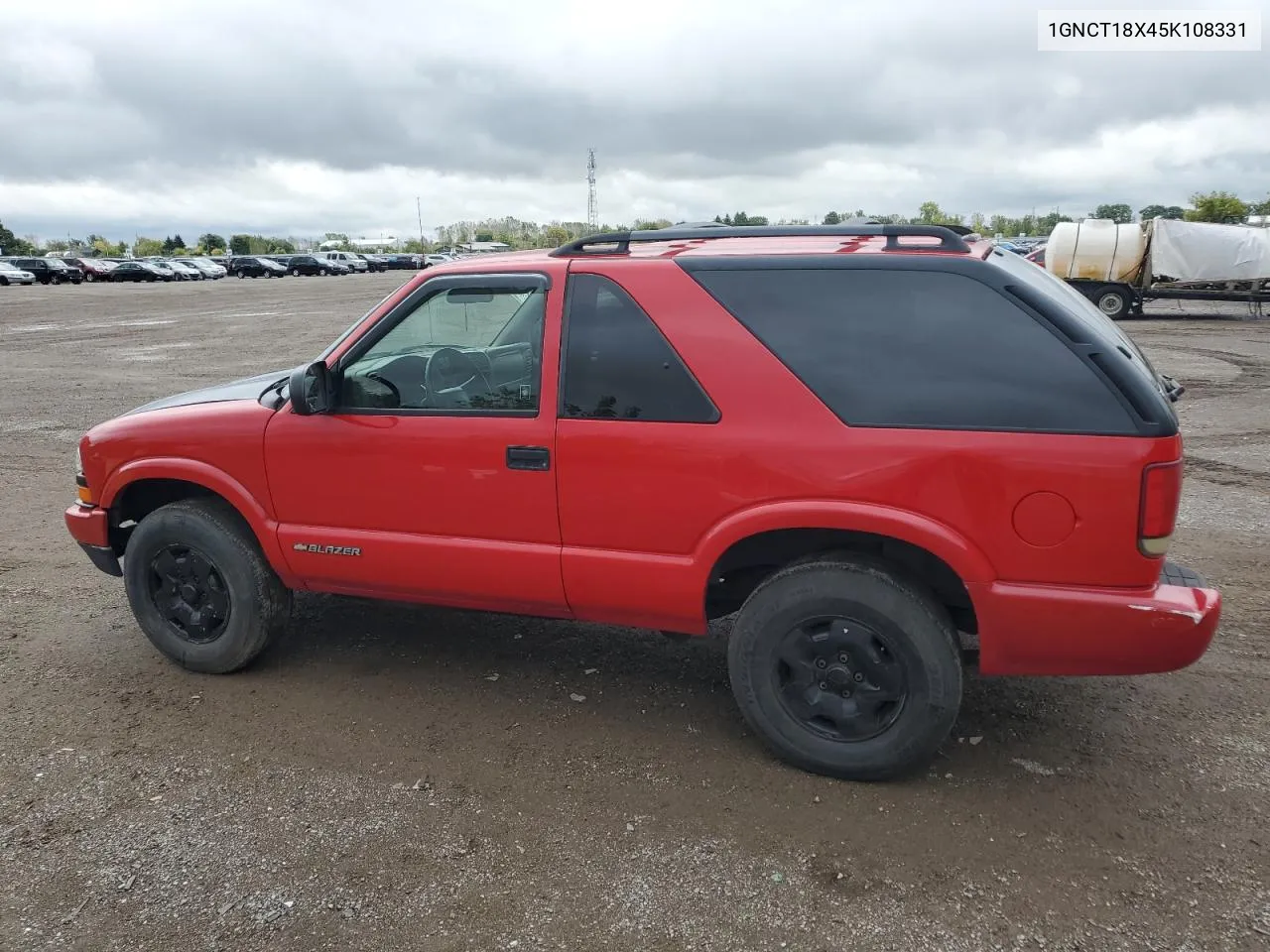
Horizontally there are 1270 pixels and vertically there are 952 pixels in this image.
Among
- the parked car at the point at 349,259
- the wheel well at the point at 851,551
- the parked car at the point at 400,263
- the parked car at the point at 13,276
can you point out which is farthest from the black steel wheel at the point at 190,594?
the parked car at the point at 400,263

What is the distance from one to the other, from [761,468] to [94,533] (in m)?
3.25

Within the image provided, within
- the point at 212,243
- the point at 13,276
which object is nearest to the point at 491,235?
the point at 212,243

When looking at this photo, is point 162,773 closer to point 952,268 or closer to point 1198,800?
point 952,268

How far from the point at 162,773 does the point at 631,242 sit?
2.87 metres

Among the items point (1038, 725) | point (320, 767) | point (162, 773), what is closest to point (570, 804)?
point (320, 767)

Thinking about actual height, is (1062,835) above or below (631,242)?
below

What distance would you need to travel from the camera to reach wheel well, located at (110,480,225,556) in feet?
14.7

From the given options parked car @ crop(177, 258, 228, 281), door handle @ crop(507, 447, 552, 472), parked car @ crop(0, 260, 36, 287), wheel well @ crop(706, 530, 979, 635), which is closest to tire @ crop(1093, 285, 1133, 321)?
wheel well @ crop(706, 530, 979, 635)

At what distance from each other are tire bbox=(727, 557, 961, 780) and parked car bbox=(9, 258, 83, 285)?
195 ft

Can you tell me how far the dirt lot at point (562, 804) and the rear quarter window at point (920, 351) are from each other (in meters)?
1.37

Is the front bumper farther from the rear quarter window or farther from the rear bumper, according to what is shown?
the rear bumper

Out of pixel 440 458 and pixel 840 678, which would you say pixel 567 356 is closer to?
pixel 440 458

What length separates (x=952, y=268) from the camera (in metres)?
3.20

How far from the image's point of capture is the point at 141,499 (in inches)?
181
